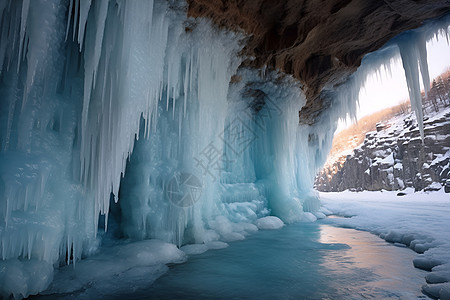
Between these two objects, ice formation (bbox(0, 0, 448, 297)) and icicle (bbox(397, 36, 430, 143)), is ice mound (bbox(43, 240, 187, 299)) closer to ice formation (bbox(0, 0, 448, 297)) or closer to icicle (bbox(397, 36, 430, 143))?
ice formation (bbox(0, 0, 448, 297))

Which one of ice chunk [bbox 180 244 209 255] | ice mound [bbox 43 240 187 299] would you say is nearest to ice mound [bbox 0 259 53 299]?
ice mound [bbox 43 240 187 299]

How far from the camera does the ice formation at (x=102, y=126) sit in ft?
8.22

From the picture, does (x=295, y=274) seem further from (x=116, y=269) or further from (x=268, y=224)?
(x=268, y=224)

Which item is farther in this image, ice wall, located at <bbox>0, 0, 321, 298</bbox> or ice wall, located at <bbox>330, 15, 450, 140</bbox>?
ice wall, located at <bbox>330, 15, 450, 140</bbox>

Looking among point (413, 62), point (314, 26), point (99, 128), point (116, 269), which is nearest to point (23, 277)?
point (116, 269)

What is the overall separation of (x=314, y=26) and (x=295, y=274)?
17.3 ft

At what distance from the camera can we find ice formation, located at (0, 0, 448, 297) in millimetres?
2506

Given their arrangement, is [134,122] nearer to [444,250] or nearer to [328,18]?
[328,18]

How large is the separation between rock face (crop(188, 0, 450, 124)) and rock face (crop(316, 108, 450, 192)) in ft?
57.6

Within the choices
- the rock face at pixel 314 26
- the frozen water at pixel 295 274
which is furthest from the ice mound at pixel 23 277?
the rock face at pixel 314 26

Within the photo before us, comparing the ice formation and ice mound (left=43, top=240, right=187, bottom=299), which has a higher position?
the ice formation

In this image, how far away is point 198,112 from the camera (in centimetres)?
548

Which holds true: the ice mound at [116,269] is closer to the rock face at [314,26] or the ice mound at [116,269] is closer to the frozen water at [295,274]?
the frozen water at [295,274]

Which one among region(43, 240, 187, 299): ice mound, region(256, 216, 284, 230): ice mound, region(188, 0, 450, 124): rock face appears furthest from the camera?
region(256, 216, 284, 230): ice mound
